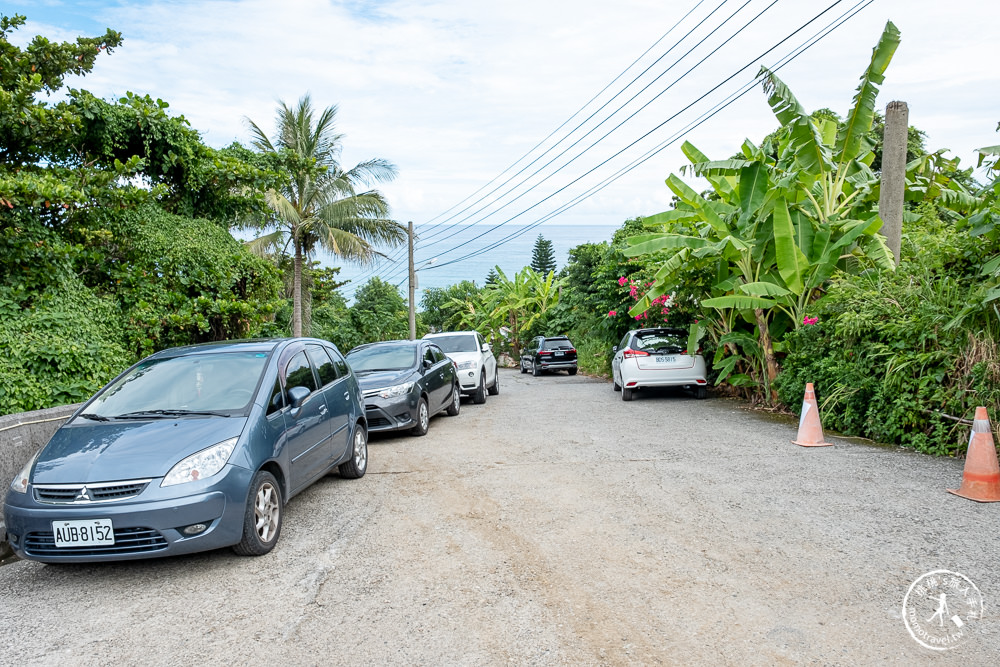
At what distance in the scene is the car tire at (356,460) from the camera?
7562 mm

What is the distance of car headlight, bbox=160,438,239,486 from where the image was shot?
4738 mm

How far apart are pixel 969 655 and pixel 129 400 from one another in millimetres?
5921

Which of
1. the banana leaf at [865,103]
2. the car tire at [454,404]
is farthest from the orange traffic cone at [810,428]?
the car tire at [454,404]

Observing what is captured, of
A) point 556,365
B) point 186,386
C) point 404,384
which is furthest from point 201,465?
point 556,365

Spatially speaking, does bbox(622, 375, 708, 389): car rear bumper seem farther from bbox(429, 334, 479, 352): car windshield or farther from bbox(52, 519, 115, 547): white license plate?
bbox(52, 519, 115, 547): white license plate

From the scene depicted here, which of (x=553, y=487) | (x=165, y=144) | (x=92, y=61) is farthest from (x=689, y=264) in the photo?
(x=92, y=61)

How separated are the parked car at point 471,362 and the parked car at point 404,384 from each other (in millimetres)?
2003

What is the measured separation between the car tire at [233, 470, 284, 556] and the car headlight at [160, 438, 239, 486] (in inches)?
11.0

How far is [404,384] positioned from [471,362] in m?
5.35

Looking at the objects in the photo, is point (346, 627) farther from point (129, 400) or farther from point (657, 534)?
point (129, 400)

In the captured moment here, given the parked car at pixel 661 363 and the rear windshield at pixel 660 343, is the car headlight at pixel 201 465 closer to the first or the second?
the parked car at pixel 661 363

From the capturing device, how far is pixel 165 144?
1210cm

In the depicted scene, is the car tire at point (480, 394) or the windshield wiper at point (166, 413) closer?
the windshield wiper at point (166, 413)

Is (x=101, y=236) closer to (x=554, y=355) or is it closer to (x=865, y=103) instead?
(x=865, y=103)
